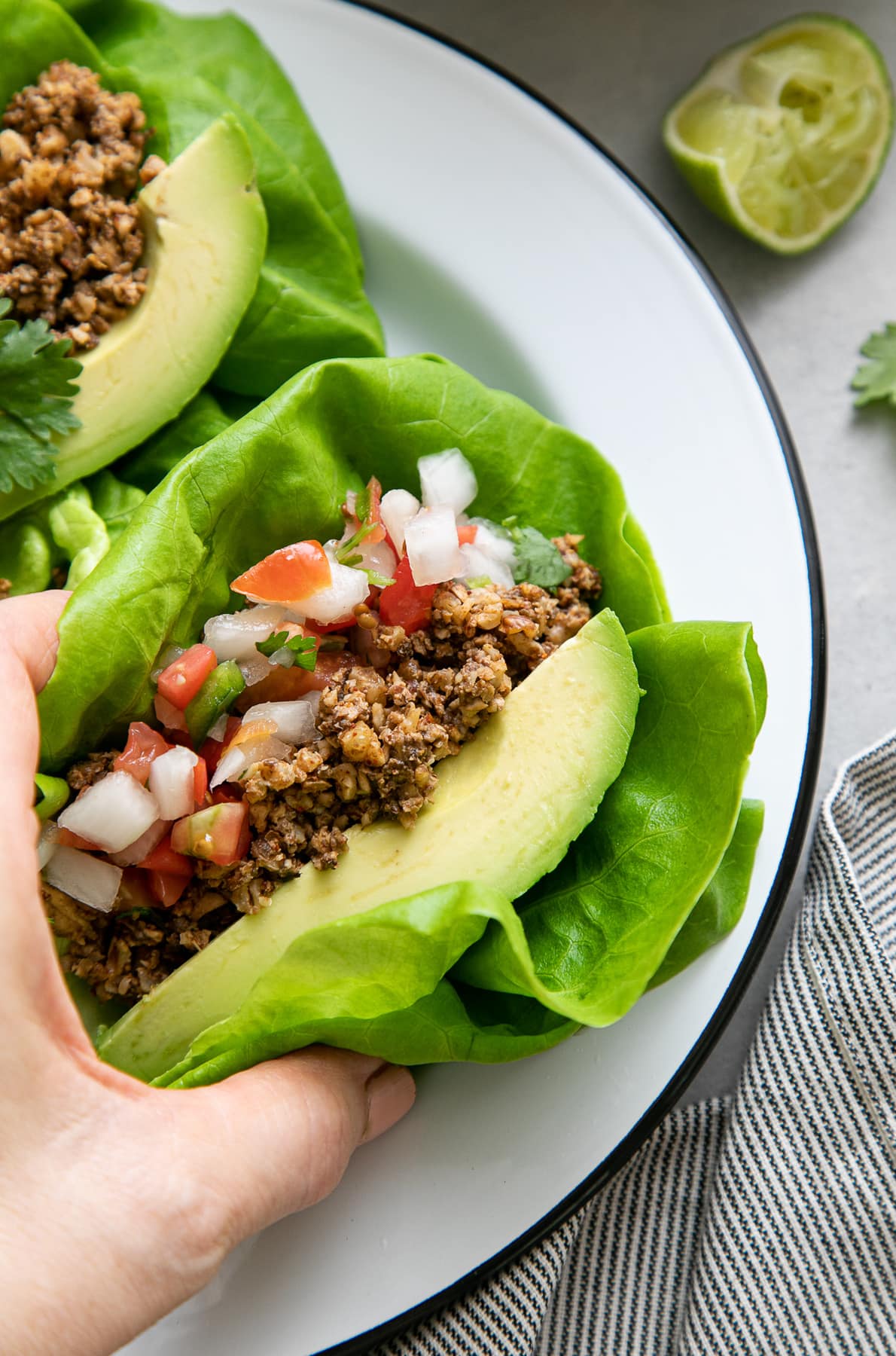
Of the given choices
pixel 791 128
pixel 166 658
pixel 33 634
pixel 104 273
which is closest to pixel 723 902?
pixel 166 658

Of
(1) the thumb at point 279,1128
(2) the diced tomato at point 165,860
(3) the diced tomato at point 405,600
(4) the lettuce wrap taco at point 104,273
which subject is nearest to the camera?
(1) the thumb at point 279,1128

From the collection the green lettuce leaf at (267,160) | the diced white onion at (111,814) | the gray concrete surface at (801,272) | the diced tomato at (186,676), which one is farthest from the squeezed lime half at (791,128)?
the diced white onion at (111,814)

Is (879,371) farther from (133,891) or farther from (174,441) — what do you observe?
(133,891)

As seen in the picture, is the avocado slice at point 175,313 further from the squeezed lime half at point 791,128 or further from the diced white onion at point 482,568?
the squeezed lime half at point 791,128

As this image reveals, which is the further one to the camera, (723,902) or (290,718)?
(723,902)

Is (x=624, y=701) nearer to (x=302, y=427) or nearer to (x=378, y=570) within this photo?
(x=378, y=570)

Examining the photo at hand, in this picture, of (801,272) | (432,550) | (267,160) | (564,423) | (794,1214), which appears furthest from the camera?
(801,272)

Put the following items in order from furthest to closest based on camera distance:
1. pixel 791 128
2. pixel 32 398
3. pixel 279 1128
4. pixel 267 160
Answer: pixel 791 128, pixel 267 160, pixel 32 398, pixel 279 1128
